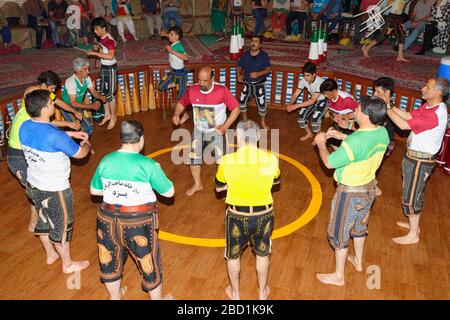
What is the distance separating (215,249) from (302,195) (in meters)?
1.92

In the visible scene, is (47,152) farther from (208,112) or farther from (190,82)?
(190,82)

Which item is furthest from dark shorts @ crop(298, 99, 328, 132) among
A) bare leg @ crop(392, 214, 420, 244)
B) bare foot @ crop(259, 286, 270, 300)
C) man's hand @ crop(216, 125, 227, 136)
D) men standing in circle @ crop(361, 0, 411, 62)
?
men standing in circle @ crop(361, 0, 411, 62)

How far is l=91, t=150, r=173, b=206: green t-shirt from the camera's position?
346cm

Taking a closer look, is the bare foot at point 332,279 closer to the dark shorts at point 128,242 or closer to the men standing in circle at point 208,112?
the dark shorts at point 128,242

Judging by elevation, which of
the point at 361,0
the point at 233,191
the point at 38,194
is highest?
the point at 361,0

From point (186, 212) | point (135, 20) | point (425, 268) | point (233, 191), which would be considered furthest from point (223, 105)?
point (135, 20)

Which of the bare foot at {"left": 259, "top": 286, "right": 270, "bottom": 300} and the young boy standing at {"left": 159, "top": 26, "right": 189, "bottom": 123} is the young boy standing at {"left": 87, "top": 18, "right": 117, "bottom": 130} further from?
the bare foot at {"left": 259, "top": 286, "right": 270, "bottom": 300}

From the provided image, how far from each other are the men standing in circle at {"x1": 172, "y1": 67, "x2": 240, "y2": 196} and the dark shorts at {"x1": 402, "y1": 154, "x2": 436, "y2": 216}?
224 cm

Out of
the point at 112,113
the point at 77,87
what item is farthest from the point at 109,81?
the point at 77,87

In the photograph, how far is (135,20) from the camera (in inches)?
618

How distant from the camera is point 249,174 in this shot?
12.0 feet

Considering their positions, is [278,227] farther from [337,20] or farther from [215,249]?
[337,20]

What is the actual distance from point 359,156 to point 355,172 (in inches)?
8.2

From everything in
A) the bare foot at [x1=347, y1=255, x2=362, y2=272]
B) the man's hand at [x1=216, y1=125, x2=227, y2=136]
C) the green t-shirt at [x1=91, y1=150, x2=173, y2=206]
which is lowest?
the bare foot at [x1=347, y1=255, x2=362, y2=272]
